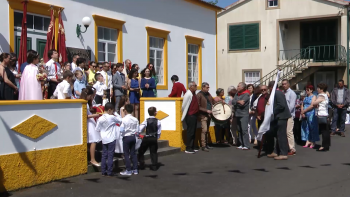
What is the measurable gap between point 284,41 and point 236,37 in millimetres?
3154

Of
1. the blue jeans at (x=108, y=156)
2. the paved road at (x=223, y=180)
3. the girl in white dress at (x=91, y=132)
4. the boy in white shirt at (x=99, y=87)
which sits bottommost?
the paved road at (x=223, y=180)

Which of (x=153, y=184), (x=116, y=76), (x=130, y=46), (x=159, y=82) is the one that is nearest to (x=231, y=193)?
(x=153, y=184)

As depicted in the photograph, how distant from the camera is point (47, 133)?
793 cm

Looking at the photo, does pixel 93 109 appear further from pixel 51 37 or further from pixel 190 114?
pixel 51 37

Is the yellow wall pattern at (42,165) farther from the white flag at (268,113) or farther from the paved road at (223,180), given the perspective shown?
the white flag at (268,113)

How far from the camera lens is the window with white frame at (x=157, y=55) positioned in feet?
54.0

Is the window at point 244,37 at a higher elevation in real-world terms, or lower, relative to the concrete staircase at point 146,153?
higher

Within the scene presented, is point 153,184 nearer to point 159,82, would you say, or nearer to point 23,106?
point 23,106

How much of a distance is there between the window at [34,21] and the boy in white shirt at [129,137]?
15.1ft

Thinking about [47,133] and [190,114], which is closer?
[47,133]

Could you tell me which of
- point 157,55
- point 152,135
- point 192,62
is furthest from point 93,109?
point 192,62

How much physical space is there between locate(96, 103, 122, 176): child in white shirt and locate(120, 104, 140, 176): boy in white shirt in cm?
25

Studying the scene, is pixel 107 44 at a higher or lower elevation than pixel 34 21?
lower

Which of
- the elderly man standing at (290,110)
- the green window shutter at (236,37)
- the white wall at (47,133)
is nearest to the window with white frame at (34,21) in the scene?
the white wall at (47,133)
